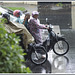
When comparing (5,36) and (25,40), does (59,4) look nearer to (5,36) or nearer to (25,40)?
(25,40)

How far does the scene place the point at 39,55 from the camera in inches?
362

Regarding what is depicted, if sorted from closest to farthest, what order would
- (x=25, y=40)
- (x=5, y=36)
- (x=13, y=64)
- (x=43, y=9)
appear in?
1. (x=13, y=64)
2. (x=5, y=36)
3. (x=25, y=40)
4. (x=43, y=9)

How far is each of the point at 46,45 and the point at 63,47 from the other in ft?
3.44

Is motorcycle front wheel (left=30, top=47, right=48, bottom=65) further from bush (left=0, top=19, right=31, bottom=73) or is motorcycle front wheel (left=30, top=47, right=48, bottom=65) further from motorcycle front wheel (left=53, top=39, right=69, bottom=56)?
bush (left=0, top=19, right=31, bottom=73)

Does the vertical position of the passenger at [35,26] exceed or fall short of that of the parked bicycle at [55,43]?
it exceeds it

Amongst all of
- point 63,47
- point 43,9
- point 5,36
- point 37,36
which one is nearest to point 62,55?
point 63,47

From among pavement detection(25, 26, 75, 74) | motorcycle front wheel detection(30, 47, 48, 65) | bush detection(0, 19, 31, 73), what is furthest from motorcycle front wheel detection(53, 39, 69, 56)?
bush detection(0, 19, 31, 73)

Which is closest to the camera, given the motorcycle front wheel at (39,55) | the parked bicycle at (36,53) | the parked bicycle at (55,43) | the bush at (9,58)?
the bush at (9,58)

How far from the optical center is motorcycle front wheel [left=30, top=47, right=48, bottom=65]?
9047 millimetres

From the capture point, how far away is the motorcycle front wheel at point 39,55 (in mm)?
9047

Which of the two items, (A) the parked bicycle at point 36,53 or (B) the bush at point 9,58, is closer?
(B) the bush at point 9,58

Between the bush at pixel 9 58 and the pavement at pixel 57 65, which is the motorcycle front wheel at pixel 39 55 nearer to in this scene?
the pavement at pixel 57 65

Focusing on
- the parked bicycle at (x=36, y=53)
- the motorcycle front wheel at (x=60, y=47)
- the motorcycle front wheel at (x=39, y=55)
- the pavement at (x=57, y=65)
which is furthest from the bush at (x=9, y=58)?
the motorcycle front wheel at (x=60, y=47)

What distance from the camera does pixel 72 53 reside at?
10.7 m
